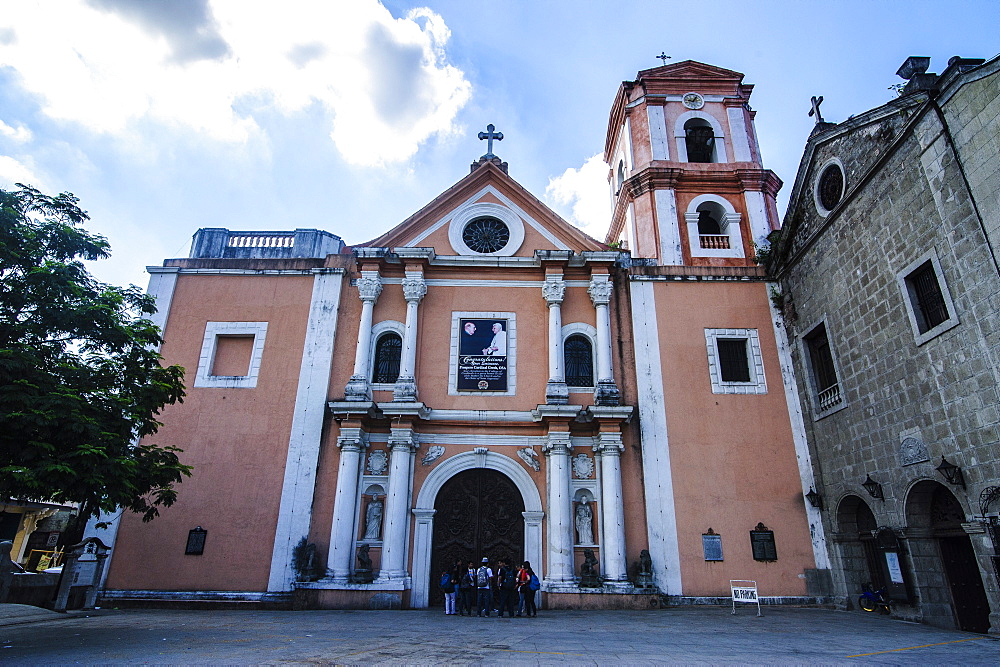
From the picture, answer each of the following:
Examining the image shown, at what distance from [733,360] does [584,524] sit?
19.8ft

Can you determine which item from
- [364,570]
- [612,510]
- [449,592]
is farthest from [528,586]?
[364,570]

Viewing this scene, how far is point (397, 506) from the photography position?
Result: 14031 millimetres

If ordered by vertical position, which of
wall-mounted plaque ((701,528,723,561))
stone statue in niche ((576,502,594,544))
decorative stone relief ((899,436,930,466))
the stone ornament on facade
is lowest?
wall-mounted plaque ((701,528,723,561))

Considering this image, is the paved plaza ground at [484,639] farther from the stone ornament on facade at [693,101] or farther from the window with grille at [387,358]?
the stone ornament on facade at [693,101]

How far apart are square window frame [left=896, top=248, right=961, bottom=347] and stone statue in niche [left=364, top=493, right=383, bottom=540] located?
1173 cm

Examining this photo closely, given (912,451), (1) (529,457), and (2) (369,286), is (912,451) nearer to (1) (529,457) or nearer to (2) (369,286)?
(1) (529,457)

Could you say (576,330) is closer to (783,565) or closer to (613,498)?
(613,498)

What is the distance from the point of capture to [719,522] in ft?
46.9

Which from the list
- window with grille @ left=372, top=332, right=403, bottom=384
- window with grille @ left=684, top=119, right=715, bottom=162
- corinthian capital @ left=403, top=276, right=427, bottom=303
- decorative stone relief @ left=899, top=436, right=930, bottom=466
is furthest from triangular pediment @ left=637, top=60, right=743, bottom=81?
decorative stone relief @ left=899, top=436, right=930, bottom=466

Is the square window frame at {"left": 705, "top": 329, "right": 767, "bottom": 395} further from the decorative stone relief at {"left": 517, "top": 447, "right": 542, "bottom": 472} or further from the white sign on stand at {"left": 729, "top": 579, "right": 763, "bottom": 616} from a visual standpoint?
the decorative stone relief at {"left": 517, "top": 447, "right": 542, "bottom": 472}

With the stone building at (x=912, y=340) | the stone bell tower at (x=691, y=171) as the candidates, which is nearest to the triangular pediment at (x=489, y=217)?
the stone bell tower at (x=691, y=171)

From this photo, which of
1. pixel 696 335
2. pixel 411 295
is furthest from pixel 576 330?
pixel 411 295

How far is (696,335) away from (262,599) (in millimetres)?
12548

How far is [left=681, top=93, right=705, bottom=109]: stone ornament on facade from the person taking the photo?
20.1 metres
